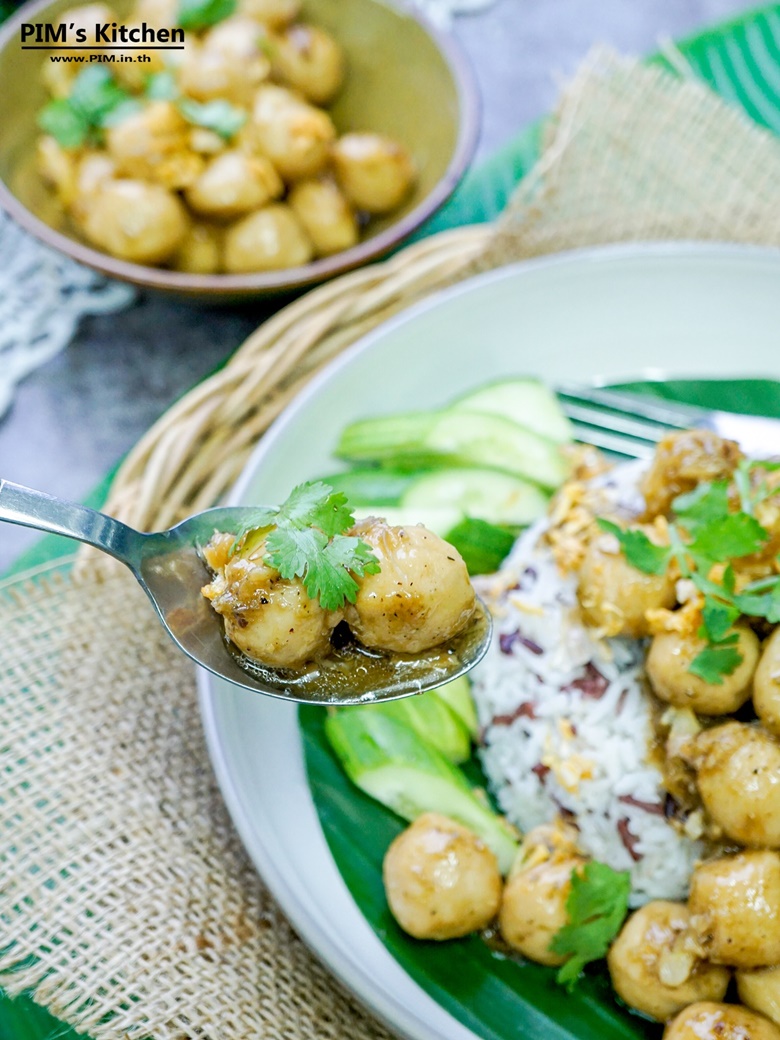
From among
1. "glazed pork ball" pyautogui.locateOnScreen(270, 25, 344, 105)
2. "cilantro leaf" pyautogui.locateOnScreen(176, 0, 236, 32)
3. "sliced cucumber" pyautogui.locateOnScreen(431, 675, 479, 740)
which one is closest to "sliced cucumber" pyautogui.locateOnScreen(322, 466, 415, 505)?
"sliced cucumber" pyautogui.locateOnScreen(431, 675, 479, 740)

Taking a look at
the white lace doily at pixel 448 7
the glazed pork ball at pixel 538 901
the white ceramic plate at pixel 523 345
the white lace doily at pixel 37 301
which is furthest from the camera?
the white lace doily at pixel 448 7

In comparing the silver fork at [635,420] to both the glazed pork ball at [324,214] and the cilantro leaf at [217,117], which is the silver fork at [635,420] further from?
the cilantro leaf at [217,117]

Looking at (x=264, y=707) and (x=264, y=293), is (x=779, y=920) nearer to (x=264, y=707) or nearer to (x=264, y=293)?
(x=264, y=707)

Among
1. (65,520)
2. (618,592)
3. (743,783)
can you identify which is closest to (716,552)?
(618,592)

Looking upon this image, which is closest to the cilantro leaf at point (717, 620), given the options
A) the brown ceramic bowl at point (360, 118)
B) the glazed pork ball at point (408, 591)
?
the glazed pork ball at point (408, 591)

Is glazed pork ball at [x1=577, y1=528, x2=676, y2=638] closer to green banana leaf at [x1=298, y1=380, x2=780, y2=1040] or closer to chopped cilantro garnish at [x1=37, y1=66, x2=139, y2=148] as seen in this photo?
green banana leaf at [x1=298, y1=380, x2=780, y2=1040]

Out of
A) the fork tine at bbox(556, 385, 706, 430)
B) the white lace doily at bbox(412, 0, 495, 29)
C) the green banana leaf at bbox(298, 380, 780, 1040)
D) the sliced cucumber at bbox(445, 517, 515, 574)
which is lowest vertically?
the green banana leaf at bbox(298, 380, 780, 1040)

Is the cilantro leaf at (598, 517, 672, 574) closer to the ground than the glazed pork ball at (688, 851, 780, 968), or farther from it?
farther from it
